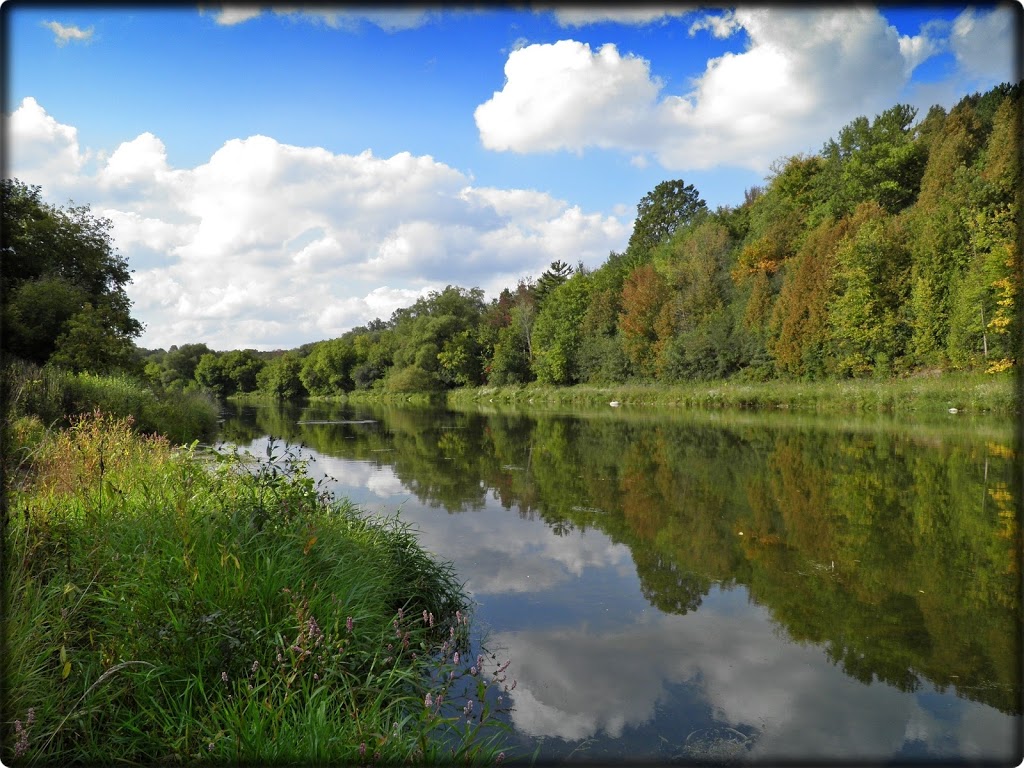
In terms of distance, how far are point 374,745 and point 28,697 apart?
60.7 inches

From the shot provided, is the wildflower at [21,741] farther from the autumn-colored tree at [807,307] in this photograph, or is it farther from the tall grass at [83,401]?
the autumn-colored tree at [807,307]

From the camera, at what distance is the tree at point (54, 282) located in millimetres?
15461

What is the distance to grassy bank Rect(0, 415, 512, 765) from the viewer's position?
2791mm

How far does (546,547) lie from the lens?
8195 mm

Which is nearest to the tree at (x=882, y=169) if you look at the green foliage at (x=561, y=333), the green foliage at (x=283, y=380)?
the green foliage at (x=561, y=333)

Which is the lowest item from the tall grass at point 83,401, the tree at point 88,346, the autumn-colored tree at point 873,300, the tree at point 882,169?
the tall grass at point 83,401

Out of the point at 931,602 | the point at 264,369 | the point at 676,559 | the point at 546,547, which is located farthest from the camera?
the point at 264,369

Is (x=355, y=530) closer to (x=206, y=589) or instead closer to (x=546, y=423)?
(x=206, y=589)

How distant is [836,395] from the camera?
2977 cm

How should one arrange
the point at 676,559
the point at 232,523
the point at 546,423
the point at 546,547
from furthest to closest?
the point at 546,423 → the point at 546,547 → the point at 676,559 → the point at 232,523

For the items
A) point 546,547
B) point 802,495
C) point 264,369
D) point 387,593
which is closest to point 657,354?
point 802,495

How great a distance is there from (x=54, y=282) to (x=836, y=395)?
3128 centimetres

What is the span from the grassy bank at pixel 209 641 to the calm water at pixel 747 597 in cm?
102

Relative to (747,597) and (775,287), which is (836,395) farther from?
(747,597)
